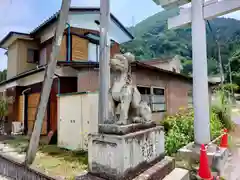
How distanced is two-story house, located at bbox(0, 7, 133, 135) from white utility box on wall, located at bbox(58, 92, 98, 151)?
1.54m

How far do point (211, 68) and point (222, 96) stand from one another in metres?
40.8

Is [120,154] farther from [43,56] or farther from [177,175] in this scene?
[43,56]

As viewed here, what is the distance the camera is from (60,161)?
501cm

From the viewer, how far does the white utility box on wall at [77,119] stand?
5.96 m

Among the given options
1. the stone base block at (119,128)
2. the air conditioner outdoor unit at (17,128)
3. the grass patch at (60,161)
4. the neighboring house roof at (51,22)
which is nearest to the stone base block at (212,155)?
the stone base block at (119,128)

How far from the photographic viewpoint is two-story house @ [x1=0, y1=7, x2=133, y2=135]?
8.64 metres

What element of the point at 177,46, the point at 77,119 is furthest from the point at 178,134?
the point at 177,46

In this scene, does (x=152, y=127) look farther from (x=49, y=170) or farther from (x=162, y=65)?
(x=162, y=65)

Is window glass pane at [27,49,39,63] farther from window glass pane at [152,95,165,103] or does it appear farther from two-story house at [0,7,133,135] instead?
window glass pane at [152,95,165,103]

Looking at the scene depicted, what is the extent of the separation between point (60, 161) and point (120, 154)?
10.5ft

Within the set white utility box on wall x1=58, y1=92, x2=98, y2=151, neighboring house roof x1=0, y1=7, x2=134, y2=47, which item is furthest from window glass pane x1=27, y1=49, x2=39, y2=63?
white utility box on wall x1=58, y1=92, x2=98, y2=151

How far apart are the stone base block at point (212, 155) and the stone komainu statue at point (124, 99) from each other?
219 centimetres

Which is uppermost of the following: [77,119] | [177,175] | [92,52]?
[92,52]

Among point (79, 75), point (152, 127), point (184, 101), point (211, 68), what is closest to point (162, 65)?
point (184, 101)
